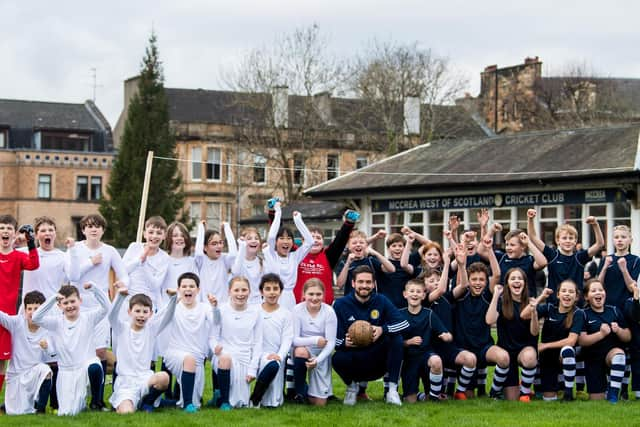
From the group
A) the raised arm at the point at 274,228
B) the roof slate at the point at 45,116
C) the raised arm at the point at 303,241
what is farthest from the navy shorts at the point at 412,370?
the roof slate at the point at 45,116

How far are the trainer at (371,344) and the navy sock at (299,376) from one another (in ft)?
1.10

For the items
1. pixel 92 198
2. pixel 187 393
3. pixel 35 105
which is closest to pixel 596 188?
pixel 187 393

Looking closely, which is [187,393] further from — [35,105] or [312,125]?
[35,105]

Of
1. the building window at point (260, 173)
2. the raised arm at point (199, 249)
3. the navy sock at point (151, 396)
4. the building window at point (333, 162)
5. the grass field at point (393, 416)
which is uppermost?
the building window at point (333, 162)

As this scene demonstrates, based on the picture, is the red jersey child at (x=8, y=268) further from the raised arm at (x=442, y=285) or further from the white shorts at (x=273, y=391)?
the raised arm at (x=442, y=285)

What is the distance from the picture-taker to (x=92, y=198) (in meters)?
68.8

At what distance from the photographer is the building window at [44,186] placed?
222ft

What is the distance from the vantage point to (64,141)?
229 ft

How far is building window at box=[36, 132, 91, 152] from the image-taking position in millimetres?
69000

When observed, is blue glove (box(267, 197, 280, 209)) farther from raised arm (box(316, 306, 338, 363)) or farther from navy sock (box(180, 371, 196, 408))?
navy sock (box(180, 371, 196, 408))

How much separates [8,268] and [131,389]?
1.74 metres

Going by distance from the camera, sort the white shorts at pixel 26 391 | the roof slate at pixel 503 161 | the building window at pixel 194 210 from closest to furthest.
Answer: the white shorts at pixel 26 391
the roof slate at pixel 503 161
the building window at pixel 194 210

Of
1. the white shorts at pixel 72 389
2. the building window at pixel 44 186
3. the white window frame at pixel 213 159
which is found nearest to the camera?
the white shorts at pixel 72 389

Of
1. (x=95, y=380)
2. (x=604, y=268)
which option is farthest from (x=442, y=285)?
(x=95, y=380)
